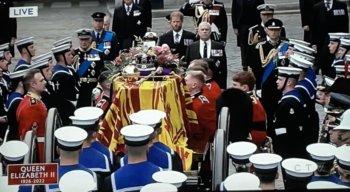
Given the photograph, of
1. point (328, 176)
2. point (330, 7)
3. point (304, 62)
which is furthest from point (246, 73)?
point (330, 7)

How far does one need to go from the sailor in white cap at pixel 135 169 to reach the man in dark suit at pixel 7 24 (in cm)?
176

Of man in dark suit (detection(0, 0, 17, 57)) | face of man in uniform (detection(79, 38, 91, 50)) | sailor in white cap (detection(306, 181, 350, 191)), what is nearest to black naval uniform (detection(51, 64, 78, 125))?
man in dark suit (detection(0, 0, 17, 57))

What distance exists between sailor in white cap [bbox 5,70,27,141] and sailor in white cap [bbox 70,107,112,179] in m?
1.13

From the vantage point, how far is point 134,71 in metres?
8.52

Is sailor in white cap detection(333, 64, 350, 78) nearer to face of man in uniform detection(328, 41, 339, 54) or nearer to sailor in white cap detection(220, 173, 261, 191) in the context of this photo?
face of man in uniform detection(328, 41, 339, 54)

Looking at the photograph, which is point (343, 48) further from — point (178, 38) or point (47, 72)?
point (47, 72)

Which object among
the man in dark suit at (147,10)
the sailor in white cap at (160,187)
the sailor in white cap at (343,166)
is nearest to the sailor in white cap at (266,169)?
the sailor in white cap at (343,166)

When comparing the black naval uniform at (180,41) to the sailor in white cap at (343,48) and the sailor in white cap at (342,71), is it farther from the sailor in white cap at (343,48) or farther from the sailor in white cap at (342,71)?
the sailor in white cap at (342,71)

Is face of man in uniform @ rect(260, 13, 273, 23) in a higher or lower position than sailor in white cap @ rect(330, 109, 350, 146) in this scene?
higher

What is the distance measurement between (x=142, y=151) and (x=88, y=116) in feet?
3.42

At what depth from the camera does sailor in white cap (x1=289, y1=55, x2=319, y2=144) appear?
8.61m

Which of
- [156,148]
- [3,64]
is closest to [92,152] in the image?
[156,148]

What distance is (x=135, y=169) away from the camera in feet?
20.8

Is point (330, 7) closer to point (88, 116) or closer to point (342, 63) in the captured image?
point (342, 63)
